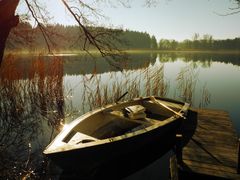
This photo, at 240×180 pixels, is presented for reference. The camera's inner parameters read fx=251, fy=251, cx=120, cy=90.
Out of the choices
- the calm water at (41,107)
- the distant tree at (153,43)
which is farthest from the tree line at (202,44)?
the calm water at (41,107)

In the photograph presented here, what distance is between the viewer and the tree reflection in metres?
5.63

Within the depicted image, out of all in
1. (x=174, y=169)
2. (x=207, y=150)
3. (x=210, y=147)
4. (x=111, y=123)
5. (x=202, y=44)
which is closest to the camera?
(x=174, y=169)

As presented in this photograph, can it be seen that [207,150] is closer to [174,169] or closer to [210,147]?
[210,147]

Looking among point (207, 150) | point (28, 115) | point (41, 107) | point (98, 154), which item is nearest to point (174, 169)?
point (207, 150)

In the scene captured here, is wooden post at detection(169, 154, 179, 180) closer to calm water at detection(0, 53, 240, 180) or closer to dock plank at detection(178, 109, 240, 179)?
dock plank at detection(178, 109, 240, 179)

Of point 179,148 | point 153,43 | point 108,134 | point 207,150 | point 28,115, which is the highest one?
point 153,43

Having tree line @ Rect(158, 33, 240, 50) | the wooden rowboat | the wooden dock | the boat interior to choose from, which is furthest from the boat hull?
tree line @ Rect(158, 33, 240, 50)

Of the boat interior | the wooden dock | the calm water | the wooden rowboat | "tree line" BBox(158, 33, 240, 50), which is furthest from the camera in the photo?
"tree line" BBox(158, 33, 240, 50)

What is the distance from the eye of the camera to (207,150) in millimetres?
5273

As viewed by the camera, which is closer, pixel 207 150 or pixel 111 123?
pixel 207 150

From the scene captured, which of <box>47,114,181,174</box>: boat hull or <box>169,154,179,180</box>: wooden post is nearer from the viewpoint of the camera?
<box>169,154,179,180</box>: wooden post

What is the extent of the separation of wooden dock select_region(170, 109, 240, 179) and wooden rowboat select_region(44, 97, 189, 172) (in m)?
0.57

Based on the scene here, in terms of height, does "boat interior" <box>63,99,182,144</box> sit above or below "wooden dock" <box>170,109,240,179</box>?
above

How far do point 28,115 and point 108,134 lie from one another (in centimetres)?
419
